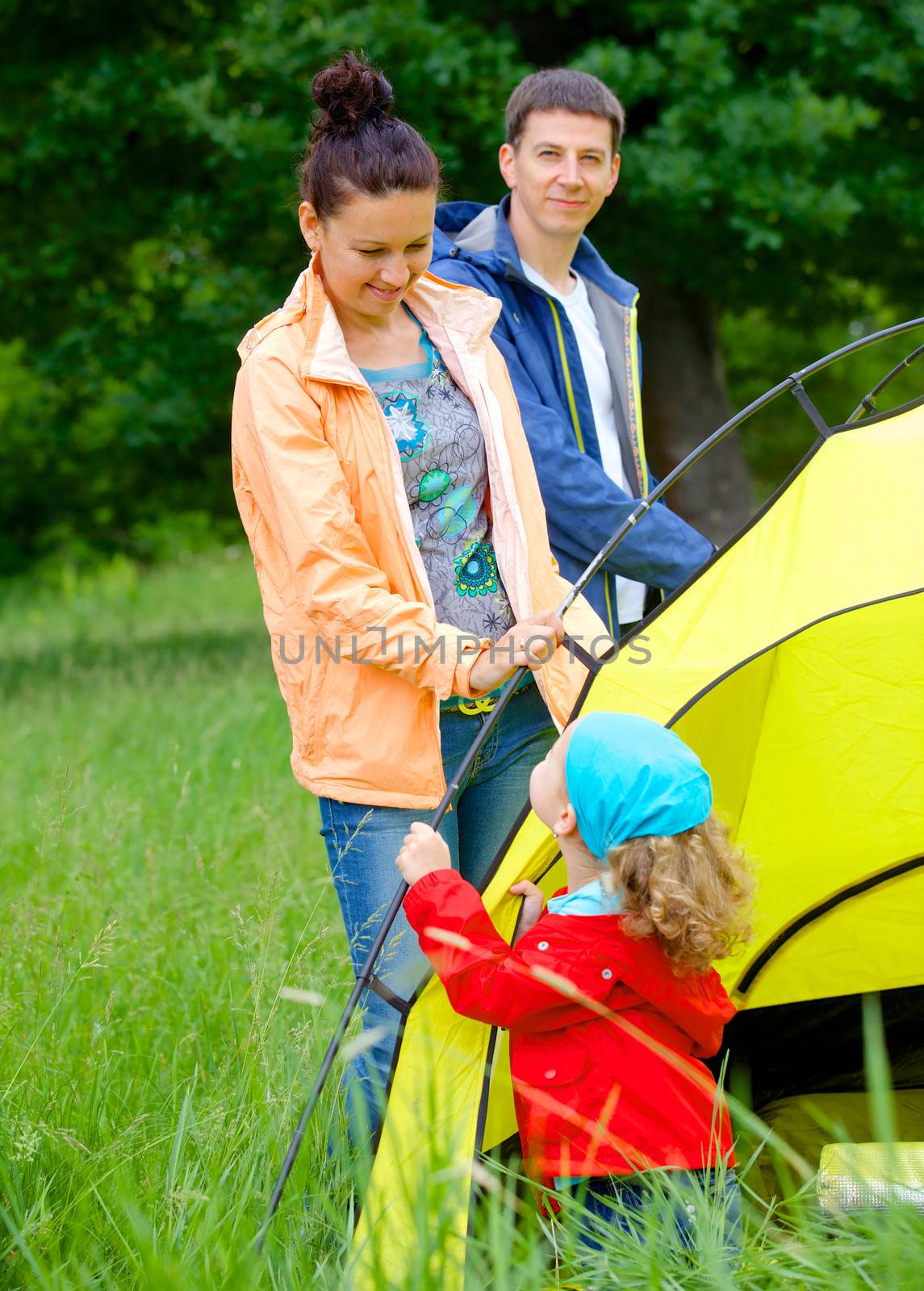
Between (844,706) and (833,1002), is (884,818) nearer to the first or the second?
(844,706)

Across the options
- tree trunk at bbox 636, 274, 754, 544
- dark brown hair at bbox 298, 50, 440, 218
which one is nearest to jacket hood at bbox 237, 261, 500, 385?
dark brown hair at bbox 298, 50, 440, 218

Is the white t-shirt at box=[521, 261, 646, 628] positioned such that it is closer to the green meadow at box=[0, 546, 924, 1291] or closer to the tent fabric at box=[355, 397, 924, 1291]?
the tent fabric at box=[355, 397, 924, 1291]

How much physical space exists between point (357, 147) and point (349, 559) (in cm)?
61

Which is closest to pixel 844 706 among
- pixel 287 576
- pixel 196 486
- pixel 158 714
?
pixel 287 576

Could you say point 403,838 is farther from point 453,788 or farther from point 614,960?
point 614,960

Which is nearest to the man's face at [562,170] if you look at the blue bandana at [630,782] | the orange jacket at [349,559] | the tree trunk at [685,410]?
the orange jacket at [349,559]

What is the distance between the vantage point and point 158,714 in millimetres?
5465

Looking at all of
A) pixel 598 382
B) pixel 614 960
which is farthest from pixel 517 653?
pixel 598 382

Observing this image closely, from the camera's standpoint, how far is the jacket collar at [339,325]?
207cm

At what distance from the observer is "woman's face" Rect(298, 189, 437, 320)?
6.73 ft

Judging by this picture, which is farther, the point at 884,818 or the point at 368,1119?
the point at 884,818

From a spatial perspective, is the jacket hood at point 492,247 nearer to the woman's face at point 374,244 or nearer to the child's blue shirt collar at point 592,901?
the woman's face at point 374,244

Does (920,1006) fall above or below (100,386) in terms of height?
below

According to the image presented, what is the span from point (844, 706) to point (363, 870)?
0.91 metres
